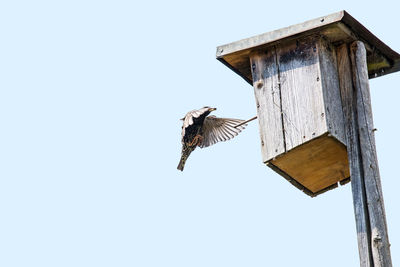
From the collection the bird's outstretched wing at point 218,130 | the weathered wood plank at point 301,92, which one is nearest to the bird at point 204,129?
the bird's outstretched wing at point 218,130

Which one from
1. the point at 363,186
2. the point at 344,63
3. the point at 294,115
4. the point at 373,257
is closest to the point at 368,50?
the point at 344,63

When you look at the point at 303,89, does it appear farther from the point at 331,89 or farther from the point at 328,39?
the point at 328,39

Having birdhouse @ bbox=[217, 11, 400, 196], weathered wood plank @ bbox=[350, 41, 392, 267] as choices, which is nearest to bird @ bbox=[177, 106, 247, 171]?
birdhouse @ bbox=[217, 11, 400, 196]

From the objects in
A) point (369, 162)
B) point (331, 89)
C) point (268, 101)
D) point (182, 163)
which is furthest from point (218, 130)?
point (369, 162)

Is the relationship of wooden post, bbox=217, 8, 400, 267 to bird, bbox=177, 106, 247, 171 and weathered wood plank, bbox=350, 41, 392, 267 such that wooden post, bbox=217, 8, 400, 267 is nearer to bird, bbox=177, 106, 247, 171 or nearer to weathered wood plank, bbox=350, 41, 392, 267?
weathered wood plank, bbox=350, 41, 392, 267

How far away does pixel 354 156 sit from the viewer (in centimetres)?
573

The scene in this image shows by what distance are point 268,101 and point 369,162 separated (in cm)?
81

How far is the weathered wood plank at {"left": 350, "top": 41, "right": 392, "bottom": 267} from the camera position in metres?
5.32

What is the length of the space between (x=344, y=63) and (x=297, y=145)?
61 centimetres

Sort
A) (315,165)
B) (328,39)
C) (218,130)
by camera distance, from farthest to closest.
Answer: (218,130) < (315,165) < (328,39)

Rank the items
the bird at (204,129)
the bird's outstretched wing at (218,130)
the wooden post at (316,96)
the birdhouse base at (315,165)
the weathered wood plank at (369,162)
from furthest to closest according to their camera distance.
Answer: the bird's outstretched wing at (218,130) < the bird at (204,129) < the birdhouse base at (315,165) < the wooden post at (316,96) < the weathered wood plank at (369,162)

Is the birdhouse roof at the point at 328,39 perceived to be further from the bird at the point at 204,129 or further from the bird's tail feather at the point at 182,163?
the bird's tail feather at the point at 182,163

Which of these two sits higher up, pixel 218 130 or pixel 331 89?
pixel 218 130

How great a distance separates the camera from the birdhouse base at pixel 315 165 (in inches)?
233
